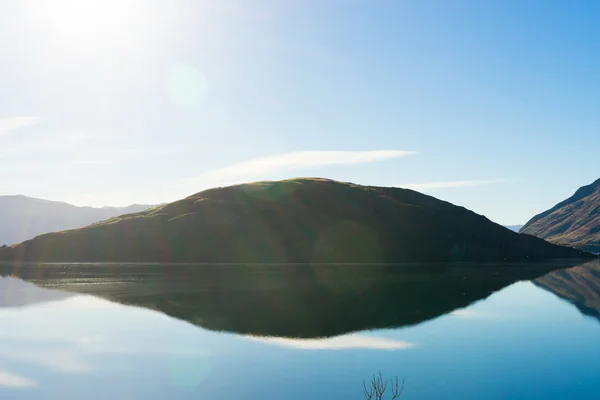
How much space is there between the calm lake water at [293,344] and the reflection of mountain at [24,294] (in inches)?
25.0

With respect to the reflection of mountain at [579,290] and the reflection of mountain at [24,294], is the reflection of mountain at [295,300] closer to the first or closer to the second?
the reflection of mountain at [24,294]

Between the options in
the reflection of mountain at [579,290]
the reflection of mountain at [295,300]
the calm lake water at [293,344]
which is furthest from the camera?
the reflection of mountain at [579,290]

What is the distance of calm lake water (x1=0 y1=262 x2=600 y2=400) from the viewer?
101 feet

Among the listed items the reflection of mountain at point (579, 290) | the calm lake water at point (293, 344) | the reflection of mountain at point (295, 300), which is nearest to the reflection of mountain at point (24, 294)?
the calm lake water at point (293, 344)

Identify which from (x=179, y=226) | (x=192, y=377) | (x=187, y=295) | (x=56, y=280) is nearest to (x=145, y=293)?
(x=187, y=295)

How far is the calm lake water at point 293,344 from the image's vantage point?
3067 cm

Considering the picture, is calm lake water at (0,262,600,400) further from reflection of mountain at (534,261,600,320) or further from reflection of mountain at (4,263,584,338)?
reflection of mountain at (534,261,600,320)

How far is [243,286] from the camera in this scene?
90125 mm

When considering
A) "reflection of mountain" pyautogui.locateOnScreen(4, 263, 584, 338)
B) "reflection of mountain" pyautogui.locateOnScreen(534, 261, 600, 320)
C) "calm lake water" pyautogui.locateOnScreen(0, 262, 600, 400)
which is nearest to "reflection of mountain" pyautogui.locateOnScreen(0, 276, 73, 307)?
"calm lake water" pyautogui.locateOnScreen(0, 262, 600, 400)

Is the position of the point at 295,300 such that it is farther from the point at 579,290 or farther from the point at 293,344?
the point at 579,290

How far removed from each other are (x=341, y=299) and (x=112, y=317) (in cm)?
3049

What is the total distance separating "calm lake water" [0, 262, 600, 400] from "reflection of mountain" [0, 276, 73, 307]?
636 mm

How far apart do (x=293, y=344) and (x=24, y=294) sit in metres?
57.5

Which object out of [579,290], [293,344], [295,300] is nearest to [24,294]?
[295,300]
